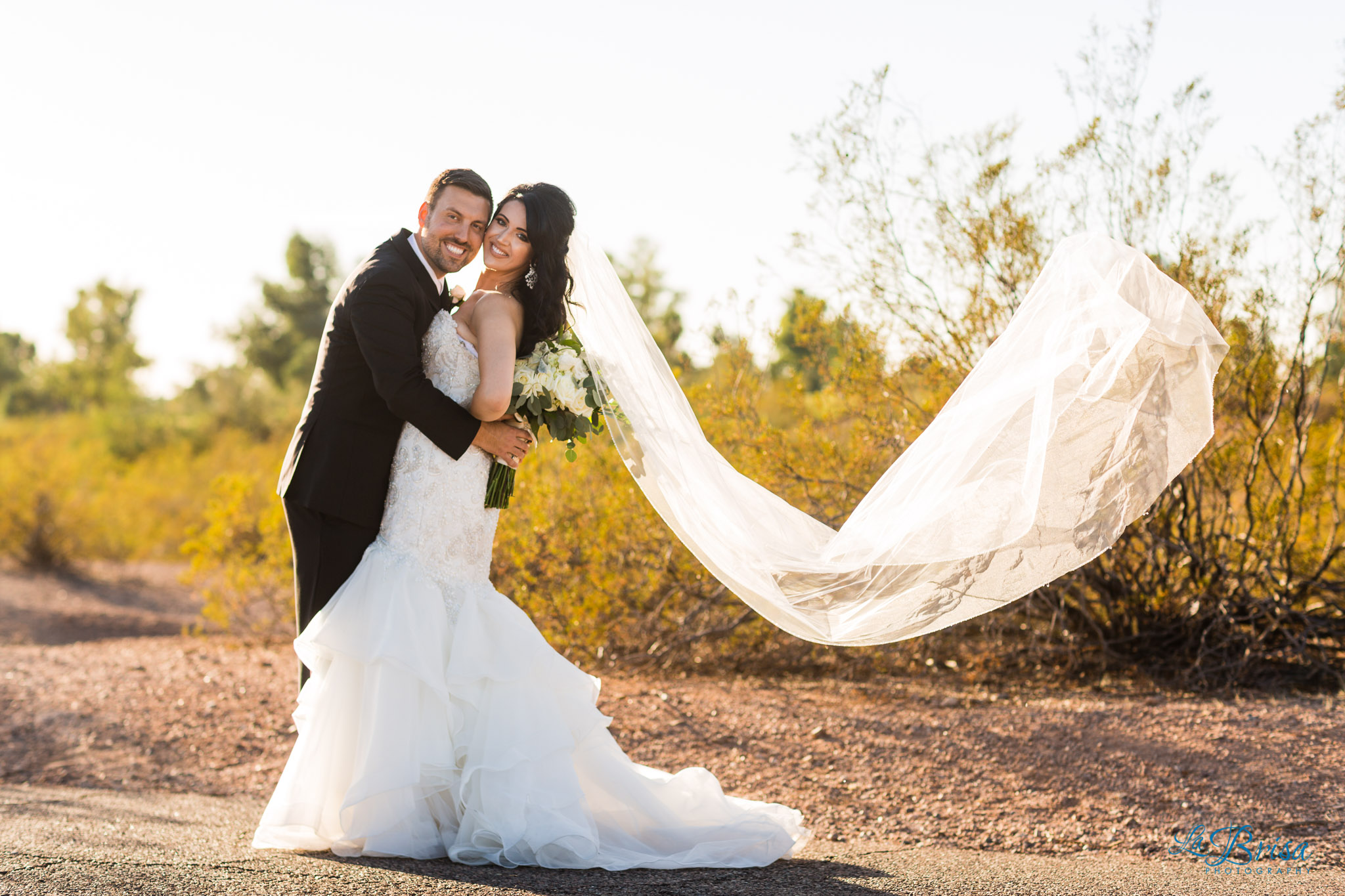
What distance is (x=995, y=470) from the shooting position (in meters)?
3.29

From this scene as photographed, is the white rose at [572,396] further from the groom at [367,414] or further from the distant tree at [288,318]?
the distant tree at [288,318]

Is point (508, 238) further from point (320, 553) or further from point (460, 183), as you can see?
point (320, 553)

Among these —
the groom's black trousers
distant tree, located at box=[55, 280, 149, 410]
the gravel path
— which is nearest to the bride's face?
the groom's black trousers

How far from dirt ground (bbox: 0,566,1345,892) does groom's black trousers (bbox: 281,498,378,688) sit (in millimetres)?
1789

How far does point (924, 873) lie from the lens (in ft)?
10.2

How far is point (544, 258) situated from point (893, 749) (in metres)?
2.76

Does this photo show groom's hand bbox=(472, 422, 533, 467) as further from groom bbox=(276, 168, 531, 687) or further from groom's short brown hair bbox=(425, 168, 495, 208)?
groom's short brown hair bbox=(425, 168, 495, 208)

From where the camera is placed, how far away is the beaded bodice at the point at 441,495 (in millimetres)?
3299

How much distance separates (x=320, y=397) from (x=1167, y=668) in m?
4.90

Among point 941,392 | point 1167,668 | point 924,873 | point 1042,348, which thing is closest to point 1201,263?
point 941,392

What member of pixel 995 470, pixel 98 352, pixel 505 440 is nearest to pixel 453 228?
pixel 505 440

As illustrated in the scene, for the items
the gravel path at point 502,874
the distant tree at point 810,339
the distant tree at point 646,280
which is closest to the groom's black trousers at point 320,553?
→ the gravel path at point 502,874

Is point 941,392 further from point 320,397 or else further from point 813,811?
point 320,397

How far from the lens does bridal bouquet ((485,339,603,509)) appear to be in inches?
133
